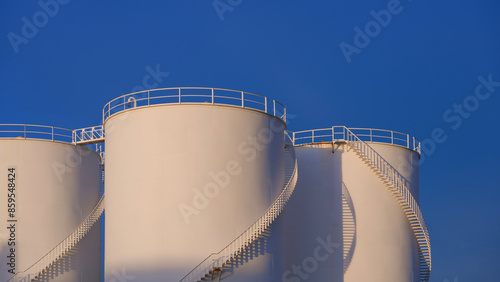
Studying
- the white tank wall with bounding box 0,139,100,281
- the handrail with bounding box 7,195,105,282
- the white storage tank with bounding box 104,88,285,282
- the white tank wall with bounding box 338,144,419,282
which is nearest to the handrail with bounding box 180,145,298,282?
the white storage tank with bounding box 104,88,285,282

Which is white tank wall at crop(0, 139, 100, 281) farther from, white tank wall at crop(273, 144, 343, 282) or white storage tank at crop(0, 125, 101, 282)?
white tank wall at crop(273, 144, 343, 282)

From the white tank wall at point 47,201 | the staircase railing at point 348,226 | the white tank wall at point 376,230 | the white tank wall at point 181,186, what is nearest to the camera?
the white tank wall at point 181,186

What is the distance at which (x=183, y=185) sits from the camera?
3644 cm

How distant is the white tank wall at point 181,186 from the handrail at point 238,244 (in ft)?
0.72

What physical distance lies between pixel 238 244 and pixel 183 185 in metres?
3.47

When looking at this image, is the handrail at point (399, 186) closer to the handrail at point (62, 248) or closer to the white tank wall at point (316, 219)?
the white tank wall at point (316, 219)

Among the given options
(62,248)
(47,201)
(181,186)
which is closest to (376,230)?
(181,186)

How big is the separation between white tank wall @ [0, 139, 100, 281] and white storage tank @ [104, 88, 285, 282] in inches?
268

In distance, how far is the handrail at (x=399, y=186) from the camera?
4659 cm

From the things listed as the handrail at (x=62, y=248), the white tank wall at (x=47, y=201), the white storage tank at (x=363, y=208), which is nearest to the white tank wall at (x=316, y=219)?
the white storage tank at (x=363, y=208)

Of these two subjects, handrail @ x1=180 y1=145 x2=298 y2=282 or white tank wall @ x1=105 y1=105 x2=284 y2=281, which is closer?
handrail @ x1=180 y1=145 x2=298 y2=282

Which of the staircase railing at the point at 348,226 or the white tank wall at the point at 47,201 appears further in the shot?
the staircase railing at the point at 348,226

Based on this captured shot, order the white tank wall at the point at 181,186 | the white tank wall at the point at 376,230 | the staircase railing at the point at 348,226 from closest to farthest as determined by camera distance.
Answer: the white tank wall at the point at 181,186 → the white tank wall at the point at 376,230 → the staircase railing at the point at 348,226

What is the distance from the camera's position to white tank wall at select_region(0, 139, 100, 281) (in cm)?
4384
